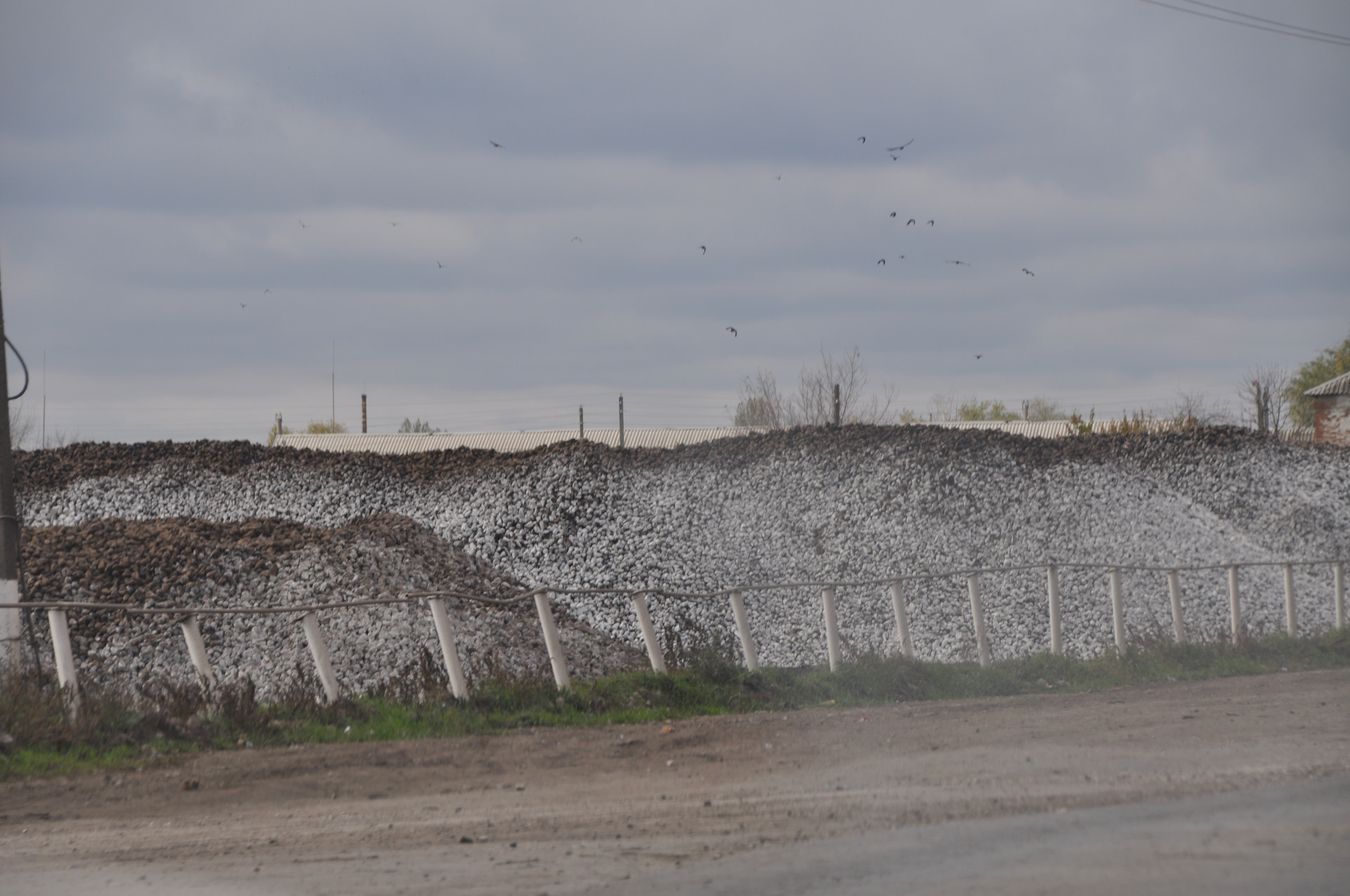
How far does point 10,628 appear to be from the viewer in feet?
34.7

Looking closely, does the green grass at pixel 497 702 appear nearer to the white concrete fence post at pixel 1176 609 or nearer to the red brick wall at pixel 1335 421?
the white concrete fence post at pixel 1176 609

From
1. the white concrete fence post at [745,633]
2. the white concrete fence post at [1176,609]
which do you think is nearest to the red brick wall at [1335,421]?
the white concrete fence post at [1176,609]

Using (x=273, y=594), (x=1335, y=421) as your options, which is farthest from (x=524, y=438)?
(x=1335, y=421)

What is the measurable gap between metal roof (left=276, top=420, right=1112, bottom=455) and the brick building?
7.23m

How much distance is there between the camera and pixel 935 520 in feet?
77.7

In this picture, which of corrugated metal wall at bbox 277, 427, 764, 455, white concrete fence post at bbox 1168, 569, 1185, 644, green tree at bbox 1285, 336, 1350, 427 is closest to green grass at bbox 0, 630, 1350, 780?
white concrete fence post at bbox 1168, 569, 1185, 644

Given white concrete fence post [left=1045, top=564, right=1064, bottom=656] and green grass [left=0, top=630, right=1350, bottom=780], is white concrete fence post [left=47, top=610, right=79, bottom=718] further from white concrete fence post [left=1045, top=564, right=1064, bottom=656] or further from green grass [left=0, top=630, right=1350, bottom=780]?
→ white concrete fence post [left=1045, top=564, right=1064, bottom=656]

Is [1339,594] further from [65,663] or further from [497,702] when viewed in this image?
[65,663]

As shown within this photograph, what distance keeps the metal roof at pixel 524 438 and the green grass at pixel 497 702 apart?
1042 inches

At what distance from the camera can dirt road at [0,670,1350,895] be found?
5.37m

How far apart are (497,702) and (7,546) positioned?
17.7 feet

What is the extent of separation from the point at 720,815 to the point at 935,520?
18.3 meters

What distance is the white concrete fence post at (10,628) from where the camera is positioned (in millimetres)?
10383

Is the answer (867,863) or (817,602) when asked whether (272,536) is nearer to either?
(817,602)
